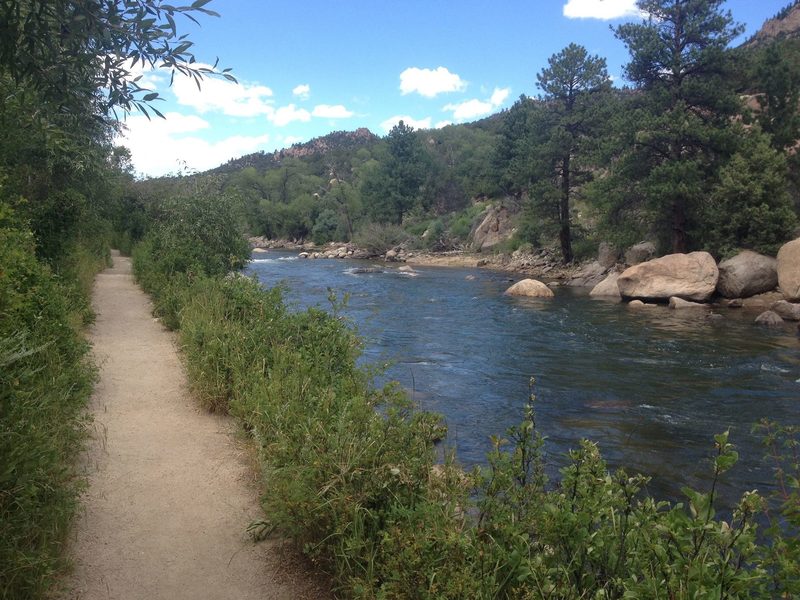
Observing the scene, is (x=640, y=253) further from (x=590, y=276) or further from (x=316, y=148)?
(x=316, y=148)

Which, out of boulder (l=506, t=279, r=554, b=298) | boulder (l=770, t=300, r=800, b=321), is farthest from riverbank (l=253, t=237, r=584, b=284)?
boulder (l=770, t=300, r=800, b=321)

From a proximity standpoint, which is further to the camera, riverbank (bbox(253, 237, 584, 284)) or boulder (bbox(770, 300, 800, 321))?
riverbank (bbox(253, 237, 584, 284))

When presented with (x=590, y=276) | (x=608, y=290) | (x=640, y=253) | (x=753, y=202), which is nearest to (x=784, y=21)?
(x=640, y=253)

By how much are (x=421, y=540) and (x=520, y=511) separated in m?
0.74

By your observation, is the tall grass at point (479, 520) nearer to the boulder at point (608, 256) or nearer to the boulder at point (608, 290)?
the boulder at point (608, 290)

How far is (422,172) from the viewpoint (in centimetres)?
6172

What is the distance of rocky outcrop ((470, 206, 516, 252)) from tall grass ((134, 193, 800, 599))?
141 ft

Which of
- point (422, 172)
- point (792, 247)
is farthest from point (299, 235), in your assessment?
point (792, 247)

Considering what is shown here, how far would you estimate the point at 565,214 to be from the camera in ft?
115

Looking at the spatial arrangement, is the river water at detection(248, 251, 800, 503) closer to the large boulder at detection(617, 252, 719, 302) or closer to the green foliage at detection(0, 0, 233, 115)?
the large boulder at detection(617, 252, 719, 302)

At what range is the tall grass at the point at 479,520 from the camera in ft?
8.53

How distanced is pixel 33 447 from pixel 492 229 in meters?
47.0

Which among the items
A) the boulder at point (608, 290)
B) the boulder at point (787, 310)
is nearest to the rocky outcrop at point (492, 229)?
the boulder at point (608, 290)

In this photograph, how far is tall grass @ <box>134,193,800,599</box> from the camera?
102 inches
